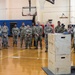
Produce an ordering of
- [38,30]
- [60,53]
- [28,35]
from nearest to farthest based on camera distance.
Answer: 1. [60,53]
2. [38,30]
3. [28,35]

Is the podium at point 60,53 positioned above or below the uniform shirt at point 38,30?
below

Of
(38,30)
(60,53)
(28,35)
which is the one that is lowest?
(60,53)

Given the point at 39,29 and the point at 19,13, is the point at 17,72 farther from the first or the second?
the point at 19,13

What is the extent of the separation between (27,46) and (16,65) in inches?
227

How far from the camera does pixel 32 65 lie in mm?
8992

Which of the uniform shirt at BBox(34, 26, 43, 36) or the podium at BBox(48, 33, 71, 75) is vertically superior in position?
the uniform shirt at BBox(34, 26, 43, 36)

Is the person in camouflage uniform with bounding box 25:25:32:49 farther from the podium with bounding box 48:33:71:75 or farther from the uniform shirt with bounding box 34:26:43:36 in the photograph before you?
the podium with bounding box 48:33:71:75

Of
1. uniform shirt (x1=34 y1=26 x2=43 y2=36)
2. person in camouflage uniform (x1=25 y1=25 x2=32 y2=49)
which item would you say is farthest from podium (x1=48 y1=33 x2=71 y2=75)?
person in camouflage uniform (x1=25 y1=25 x2=32 y2=49)

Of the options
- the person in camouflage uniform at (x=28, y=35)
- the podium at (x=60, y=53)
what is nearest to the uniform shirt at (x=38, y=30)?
the person in camouflage uniform at (x=28, y=35)

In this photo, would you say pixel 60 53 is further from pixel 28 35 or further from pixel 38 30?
pixel 28 35

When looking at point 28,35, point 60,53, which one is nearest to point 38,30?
point 28,35

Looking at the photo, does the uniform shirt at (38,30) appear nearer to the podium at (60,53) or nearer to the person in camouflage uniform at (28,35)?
the person in camouflage uniform at (28,35)

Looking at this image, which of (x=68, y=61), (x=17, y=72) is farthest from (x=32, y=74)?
(x=68, y=61)

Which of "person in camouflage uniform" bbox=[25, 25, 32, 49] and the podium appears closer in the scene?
the podium
